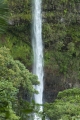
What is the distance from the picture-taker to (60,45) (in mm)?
19688

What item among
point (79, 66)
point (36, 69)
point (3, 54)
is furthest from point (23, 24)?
point (3, 54)

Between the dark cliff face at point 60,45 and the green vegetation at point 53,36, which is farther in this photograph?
the green vegetation at point 53,36

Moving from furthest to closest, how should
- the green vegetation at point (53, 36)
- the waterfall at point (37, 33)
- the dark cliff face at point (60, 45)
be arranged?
the waterfall at point (37, 33)
the green vegetation at point (53, 36)
the dark cliff face at point (60, 45)

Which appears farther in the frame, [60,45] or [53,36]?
[53,36]

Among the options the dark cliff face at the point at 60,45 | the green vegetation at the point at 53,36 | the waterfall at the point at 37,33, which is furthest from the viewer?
the waterfall at the point at 37,33

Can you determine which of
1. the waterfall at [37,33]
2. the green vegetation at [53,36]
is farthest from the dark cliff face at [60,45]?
the waterfall at [37,33]

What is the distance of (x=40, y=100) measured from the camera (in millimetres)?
18156

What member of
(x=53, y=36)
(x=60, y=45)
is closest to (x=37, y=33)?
(x=53, y=36)

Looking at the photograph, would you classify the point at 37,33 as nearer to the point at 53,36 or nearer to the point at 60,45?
the point at 53,36

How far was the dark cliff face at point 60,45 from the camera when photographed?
1909cm

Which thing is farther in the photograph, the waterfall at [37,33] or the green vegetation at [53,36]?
the waterfall at [37,33]

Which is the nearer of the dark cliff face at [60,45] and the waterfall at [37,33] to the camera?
the dark cliff face at [60,45]

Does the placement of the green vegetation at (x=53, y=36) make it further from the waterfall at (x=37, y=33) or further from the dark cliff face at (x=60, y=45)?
the waterfall at (x=37, y=33)

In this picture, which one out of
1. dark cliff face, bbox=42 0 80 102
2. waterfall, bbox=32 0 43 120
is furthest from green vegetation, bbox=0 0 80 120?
waterfall, bbox=32 0 43 120
